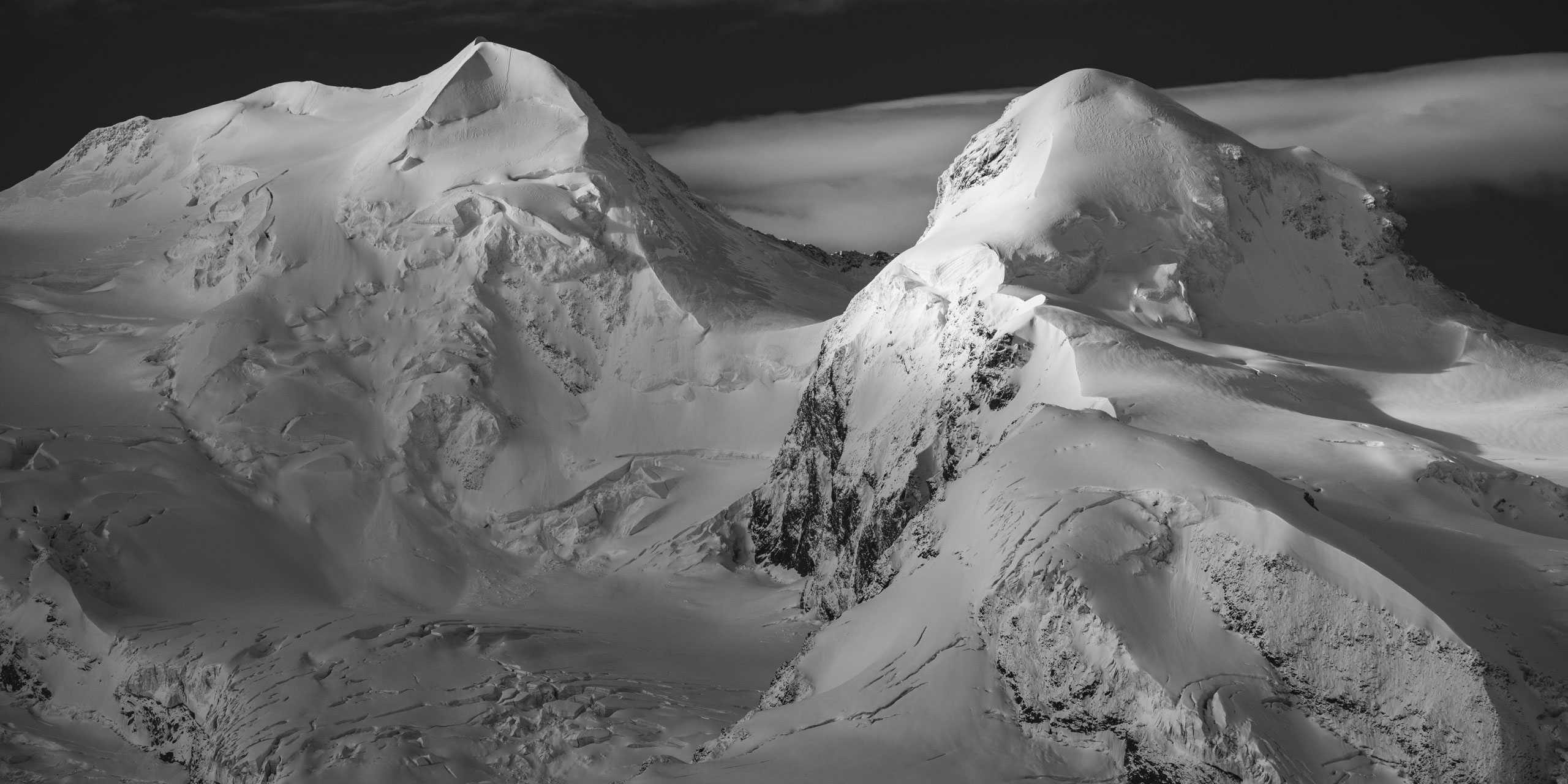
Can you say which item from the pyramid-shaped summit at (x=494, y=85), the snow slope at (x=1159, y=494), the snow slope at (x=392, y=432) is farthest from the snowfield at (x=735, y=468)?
the pyramid-shaped summit at (x=494, y=85)

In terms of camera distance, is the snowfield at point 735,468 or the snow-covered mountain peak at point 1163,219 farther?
the snow-covered mountain peak at point 1163,219

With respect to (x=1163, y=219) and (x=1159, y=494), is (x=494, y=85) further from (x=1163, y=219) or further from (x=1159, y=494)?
(x=1159, y=494)

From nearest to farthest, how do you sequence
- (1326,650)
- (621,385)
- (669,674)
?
(1326,650) → (669,674) → (621,385)

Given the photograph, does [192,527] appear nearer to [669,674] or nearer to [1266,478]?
[669,674]

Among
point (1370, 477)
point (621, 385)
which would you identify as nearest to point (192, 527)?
point (621, 385)

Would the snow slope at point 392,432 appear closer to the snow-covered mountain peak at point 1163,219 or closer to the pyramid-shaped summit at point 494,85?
the pyramid-shaped summit at point 494,85

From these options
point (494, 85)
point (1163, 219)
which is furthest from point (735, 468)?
point (494, 85)
